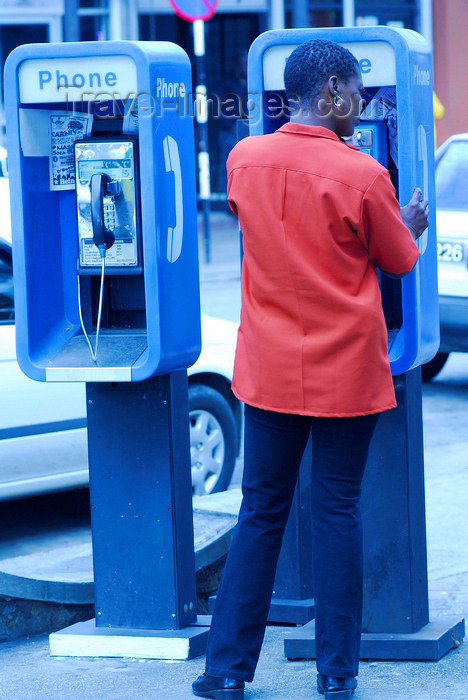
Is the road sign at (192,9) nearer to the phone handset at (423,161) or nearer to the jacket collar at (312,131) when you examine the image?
the phone handset at (423,161)

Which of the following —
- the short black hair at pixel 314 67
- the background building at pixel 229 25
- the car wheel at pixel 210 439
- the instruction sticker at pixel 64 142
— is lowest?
the car wheel at pixel 210 439

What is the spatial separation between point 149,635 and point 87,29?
15215 millimetres

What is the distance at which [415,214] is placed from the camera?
3299 mm

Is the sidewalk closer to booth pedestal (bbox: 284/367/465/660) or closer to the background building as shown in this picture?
booth pedestal (bbox: 284/367/465/660)

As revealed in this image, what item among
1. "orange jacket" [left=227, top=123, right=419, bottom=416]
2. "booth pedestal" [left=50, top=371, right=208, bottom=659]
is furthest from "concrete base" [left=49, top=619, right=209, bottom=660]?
"orange jacket" [left=227, top=123, right=419, bottom=416]

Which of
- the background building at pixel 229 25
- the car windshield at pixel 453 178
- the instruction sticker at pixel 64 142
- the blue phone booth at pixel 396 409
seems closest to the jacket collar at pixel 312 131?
the blue phone booth at pixel 396 409

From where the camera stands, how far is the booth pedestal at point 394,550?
3.73m

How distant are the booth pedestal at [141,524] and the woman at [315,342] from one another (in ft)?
1.56

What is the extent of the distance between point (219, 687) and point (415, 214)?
1.39 meters

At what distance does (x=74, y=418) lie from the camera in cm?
553

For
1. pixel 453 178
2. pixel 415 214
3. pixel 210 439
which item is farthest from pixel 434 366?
pixel 415 214

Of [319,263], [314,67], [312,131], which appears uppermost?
[314,67]

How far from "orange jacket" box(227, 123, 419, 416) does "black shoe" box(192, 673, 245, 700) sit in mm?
774

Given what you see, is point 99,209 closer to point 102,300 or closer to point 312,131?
point 102,300
